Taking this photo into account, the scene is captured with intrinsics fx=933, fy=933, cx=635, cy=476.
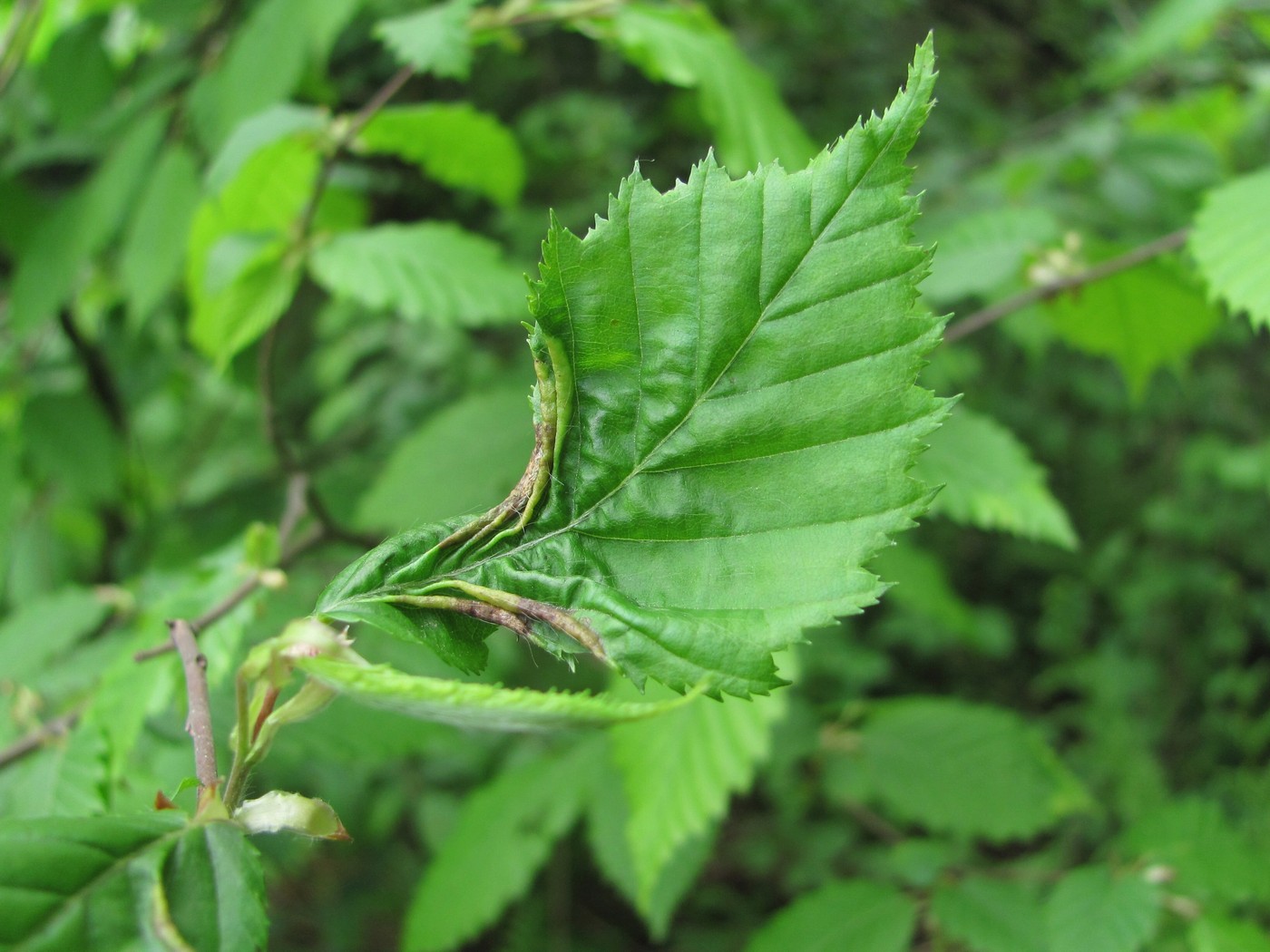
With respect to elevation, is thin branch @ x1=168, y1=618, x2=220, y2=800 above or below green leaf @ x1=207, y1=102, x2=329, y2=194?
below

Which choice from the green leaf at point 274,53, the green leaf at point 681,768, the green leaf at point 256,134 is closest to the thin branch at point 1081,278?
the green leaf at point 681,768

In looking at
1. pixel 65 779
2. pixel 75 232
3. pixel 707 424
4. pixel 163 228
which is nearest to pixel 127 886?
pixel 707 424

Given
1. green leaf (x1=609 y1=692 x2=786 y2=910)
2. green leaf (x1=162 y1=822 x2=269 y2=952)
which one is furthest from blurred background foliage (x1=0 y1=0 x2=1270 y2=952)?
green leaf (x1=162 y1=822 x2=269 y2=952)

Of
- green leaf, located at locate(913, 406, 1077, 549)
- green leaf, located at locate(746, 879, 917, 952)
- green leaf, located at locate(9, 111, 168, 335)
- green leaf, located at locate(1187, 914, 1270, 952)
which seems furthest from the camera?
green leaf, located at locate(9, 111, 168, 335)

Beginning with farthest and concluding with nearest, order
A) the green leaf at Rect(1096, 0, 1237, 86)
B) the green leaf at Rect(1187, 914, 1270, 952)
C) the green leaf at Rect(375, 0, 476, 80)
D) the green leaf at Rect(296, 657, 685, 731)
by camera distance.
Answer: the green leaf at Rect(1096, 0, 1237, 86), the green leaf at Rect(1187, 914, 1270, 952), the green leaf at Rect(375, 0, 476, 80), the green leaf at Rect(296, 657, 685, 731)

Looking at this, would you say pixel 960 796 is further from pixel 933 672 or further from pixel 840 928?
pixel 933 672

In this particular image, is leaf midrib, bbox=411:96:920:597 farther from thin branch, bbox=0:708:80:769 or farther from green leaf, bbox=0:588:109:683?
green leaf, bbox=0:588:109:683

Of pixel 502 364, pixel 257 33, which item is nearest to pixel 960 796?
pixel 502 364
